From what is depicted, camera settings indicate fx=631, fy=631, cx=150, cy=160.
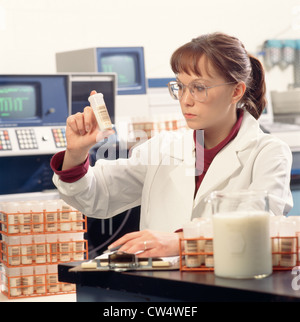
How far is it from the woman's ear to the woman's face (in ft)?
0.08

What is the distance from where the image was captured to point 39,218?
228cm

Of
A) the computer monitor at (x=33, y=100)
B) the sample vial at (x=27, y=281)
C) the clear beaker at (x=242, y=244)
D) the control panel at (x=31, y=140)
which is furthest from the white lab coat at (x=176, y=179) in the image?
the computer monitor at (x=33, y=100)

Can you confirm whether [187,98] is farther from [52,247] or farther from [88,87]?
[88,87]

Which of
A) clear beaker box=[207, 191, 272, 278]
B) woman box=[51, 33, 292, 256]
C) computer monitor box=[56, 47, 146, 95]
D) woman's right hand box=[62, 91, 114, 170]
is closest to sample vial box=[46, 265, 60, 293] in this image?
woman box=[51, 33, 292, 256]

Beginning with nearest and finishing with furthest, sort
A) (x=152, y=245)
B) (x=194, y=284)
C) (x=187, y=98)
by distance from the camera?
(x=194, y=284)
(x=152, y=245)
(x=187, y=98)

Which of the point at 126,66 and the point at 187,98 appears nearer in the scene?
the point at 187,98

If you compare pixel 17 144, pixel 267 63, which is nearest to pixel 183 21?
pixel 267 63

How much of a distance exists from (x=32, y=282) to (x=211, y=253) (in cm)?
107

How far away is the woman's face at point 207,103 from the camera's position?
198 centimetres

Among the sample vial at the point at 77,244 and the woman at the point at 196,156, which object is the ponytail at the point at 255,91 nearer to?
the woman at the point at 196,156

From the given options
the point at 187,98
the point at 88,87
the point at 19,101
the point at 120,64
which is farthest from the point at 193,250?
the point at 120,64

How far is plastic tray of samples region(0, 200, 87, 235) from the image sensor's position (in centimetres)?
225

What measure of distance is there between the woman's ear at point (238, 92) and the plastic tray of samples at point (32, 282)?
0.89 meters
